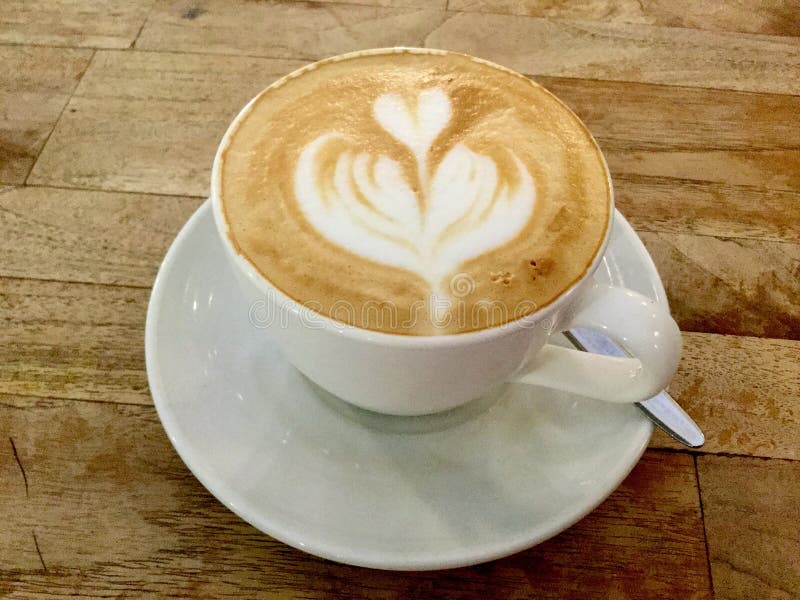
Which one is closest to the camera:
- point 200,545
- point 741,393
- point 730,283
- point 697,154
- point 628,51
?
point 200,545

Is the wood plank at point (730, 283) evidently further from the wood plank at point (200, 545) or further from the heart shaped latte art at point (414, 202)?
the heart shaped latte art at point (414, 202)

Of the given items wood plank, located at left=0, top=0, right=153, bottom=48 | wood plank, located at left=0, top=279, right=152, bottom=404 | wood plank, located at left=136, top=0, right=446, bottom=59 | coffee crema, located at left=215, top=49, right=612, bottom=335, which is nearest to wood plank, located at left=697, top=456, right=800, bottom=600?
→ coffee crema, located at left=215, top=49, right=612, bottom=335

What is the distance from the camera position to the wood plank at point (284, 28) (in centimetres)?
118

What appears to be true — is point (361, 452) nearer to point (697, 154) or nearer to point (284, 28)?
point (697, 154)

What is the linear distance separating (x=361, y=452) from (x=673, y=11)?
3.72ft

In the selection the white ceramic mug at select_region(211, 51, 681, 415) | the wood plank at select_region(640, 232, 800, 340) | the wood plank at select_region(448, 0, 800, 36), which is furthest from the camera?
the wood plank at select_region(448, 0, 800, 36)

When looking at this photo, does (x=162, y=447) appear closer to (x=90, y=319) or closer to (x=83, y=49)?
(x=90, y=319)

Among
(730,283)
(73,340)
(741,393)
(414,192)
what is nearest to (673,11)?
(730,283)

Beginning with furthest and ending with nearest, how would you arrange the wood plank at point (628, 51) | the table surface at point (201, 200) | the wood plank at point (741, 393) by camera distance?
1. the wood plank at point (628, 51)
2. the wood plank at point (741, 393)
3. the table surface at point (201, 200)

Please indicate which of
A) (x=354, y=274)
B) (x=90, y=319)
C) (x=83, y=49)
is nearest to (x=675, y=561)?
(x=354, y=274)

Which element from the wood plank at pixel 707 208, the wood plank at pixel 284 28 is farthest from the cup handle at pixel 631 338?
the wood plank at pixel 284 28

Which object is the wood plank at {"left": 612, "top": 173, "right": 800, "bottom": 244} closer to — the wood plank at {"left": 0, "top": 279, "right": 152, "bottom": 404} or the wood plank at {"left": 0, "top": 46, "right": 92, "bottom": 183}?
the wood plank at {"left": 0, "top": 279, "right": 152, "bottom": 404}

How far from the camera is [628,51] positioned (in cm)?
119

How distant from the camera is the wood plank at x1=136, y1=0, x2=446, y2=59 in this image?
118 cm
